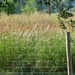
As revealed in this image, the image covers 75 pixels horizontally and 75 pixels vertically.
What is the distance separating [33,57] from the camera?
669 centimetres

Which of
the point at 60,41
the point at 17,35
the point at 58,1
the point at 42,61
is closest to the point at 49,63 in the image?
→ the point at 42,61

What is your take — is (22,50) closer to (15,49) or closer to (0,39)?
(15,49)

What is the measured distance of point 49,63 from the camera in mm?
6629

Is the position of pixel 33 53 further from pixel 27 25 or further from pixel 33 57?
pixel 27 25

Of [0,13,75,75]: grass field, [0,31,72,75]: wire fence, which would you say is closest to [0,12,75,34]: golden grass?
[0,13,75,75]: grass field

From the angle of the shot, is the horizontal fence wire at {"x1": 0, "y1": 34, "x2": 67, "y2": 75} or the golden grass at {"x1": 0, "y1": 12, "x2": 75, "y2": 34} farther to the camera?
the golden grass at {"x1": 0, "y1": 12, "x2": 75, "y2": 34}

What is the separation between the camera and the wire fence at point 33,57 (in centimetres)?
652

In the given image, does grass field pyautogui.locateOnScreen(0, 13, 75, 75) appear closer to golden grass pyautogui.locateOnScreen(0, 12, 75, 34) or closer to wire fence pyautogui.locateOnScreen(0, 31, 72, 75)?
wire fence pyautogui.locateOnScreen(0, 31, 72, 75)

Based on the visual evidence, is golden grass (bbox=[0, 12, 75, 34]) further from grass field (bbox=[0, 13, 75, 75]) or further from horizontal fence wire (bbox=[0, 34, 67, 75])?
horizontal fence wire (bbox=[0, 34, 67, 75])

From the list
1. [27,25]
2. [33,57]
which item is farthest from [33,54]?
[27,25]

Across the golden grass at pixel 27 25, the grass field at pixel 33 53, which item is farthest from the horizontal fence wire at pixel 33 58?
the golden grass at pixel 27 25

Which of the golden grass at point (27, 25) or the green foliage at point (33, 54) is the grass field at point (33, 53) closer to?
the green foliage at point (33, 54)

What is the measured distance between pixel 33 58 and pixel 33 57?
0.13 feet

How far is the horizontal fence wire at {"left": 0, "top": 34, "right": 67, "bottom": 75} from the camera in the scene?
6514 mm
